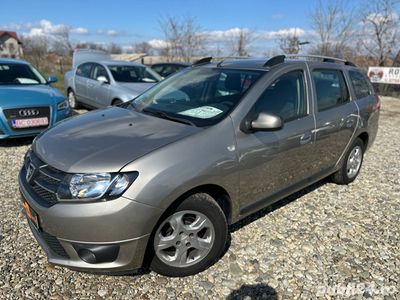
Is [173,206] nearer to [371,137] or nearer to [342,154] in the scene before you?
[342,154]

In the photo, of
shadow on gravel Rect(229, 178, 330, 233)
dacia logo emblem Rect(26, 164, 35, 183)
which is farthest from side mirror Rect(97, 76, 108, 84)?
shadow on gravel Rect(229, 178, 330, 233)

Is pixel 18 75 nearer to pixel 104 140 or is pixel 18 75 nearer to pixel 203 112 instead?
pixel 104 140

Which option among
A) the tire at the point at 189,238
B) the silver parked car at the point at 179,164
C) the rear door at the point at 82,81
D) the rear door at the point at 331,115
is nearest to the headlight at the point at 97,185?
the silver parked car at the point at 179,164

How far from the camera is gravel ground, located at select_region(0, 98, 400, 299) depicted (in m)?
2.38

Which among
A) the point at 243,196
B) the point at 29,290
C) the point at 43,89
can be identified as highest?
the point at 43,89

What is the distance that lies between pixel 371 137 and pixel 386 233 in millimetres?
1841

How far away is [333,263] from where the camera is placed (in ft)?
9.09

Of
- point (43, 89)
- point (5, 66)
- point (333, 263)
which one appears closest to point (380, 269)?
point (333, 263)

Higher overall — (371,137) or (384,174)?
(371,137)

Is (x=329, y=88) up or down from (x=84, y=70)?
up

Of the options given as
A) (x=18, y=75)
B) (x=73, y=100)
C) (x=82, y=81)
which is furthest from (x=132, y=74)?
(x=18, y=75)

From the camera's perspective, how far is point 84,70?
880cm

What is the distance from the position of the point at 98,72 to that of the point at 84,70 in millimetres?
977

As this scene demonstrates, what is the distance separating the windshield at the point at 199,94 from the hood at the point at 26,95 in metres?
2.93
